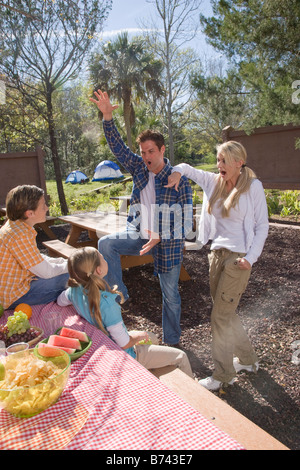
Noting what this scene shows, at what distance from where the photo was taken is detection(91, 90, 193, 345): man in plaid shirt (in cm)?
304

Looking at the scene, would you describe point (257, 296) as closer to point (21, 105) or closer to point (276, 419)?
point (276, 419)

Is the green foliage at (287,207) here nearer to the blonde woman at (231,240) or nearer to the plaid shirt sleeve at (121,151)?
the plaid shirt sleeve at (121,151)

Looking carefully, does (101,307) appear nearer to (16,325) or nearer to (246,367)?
(16,325)

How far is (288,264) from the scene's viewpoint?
5.21m

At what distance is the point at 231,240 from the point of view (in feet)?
8.58

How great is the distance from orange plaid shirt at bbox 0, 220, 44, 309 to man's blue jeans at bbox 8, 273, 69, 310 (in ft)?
0.28

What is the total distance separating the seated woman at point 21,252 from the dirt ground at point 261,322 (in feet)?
4.47

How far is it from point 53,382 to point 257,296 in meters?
3.40

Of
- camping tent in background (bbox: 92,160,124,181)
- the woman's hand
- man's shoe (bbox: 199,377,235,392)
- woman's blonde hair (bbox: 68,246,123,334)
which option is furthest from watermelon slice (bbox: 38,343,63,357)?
camping tent in background (bbox: 92,160,124,181)

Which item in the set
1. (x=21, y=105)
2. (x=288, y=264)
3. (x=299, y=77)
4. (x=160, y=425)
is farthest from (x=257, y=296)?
(x=21, y=105)

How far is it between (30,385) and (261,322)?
113 inches

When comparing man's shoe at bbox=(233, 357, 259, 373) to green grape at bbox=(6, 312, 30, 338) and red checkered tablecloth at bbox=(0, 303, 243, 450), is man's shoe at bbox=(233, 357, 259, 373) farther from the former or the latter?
green grape at bbox=(6, 312, 30, 338)

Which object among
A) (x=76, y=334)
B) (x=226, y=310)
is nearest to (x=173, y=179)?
(x=226, y=310)

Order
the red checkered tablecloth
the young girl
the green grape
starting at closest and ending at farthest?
the red checkered tablecloth
the green grape
the young girl
